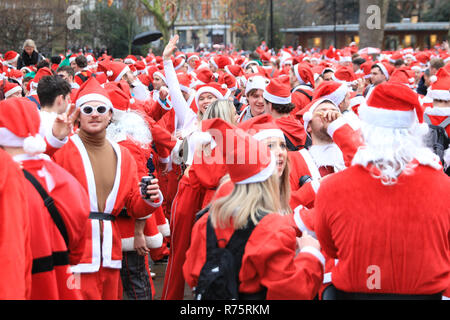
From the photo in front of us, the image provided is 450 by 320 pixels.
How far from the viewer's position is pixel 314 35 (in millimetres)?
52188

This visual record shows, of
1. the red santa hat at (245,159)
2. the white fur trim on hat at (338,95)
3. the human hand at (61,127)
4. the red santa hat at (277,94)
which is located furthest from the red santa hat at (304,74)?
the red santa hat at (245,159)

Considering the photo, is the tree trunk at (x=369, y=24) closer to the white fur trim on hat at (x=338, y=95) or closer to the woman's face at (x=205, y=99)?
the woman's face at (x=205, y=99)

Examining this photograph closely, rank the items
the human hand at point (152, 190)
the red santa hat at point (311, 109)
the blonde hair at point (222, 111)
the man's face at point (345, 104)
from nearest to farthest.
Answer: the human hand at point (152, 190) → the red santa hat at point (311, 109) → the blonde hair at point (222, 111) → the man's face at point (345, 104)

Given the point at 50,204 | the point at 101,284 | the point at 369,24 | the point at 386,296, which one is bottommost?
the point at 101,284

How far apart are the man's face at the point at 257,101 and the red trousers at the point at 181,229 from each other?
209cm

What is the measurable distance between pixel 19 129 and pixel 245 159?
1273 millimetres

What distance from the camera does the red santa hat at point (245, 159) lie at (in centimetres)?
318

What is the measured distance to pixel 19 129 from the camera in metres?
3.33

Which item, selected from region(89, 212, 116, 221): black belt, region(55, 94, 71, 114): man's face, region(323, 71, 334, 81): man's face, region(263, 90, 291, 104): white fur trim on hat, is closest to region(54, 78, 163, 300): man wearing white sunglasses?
region(89, 212, 116, 221): black belt

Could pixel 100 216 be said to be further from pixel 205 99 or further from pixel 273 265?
pixel 205 99

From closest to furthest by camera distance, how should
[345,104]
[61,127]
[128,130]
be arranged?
1. [61,127]
2. [128,130]
3. [345,104]

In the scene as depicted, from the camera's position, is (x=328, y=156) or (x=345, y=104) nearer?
(x=328, y=156)

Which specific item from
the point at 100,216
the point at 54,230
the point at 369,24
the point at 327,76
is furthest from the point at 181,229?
the point at 369,24

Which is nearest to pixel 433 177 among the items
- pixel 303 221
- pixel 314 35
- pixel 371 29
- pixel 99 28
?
pixel 303 221
